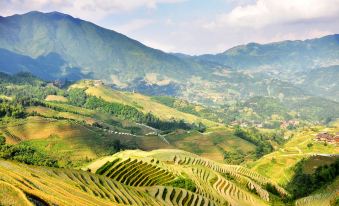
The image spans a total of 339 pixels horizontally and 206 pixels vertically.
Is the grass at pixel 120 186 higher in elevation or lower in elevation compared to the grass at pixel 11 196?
lower

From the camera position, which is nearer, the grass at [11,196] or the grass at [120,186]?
the grass at [11,196]

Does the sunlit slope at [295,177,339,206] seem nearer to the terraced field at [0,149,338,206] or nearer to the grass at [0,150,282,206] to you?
the terraced field at [0,149,338,206]

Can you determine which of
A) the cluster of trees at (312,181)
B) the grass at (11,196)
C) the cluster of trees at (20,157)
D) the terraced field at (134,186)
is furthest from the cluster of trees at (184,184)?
the grass at (11,196)

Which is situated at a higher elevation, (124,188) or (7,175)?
(7,175)

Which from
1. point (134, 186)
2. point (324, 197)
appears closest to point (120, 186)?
point (134, 186)

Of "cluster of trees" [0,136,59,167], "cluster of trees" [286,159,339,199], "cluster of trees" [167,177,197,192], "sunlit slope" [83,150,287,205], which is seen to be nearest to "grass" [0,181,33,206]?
"sunlit slope" [83,150,287,205]

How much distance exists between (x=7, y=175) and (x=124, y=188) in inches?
1153

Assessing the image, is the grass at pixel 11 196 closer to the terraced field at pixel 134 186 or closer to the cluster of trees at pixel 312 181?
the terraced field at pixel 134 186

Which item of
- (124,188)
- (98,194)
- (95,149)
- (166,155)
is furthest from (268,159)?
(98,194)

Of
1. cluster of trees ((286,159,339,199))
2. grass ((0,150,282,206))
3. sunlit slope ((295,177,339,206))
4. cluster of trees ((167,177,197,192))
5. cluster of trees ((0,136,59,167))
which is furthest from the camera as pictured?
cluster of trees ((286,159,339,199))

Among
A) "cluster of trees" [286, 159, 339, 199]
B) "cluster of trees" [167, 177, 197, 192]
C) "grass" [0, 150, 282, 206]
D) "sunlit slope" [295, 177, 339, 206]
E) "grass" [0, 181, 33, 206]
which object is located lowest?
"cluster of trees" [286, 159, 339, 199]

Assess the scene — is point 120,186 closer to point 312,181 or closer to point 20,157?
point 20,157

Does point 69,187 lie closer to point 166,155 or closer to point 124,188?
point 124,188

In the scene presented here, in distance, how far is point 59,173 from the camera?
2766 inches
